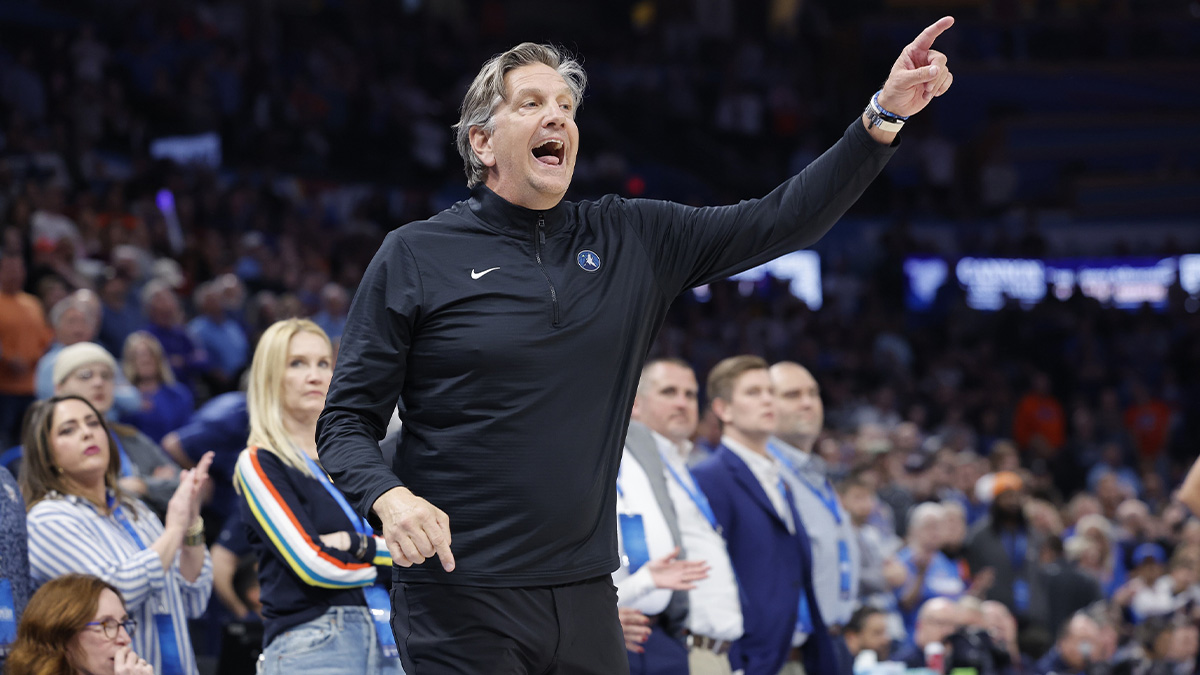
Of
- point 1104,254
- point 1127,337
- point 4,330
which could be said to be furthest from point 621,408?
point 1104,254

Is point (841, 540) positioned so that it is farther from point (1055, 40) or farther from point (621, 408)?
point (1055, 40)

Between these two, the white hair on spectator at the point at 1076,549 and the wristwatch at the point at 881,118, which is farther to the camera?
the white hair on spectator at the point at 1076,549

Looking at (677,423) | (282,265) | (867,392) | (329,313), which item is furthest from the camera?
(867,392)

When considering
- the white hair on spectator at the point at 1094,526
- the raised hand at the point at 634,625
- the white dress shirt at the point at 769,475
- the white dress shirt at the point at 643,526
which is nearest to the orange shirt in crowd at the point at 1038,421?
the white hair on spectator at the point at 1094,526

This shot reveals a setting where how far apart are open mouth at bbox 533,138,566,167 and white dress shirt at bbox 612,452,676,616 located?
79.9 inches

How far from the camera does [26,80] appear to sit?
11680 millimetres

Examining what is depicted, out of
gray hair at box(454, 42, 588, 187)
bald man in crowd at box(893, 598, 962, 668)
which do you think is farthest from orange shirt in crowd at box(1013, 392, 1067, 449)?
gray hair at box(454, 42, 588, 187)

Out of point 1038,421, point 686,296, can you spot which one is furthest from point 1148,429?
point 686,296

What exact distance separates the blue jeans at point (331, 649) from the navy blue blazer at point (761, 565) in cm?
175

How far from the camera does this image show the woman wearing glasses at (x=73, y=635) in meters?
3.60

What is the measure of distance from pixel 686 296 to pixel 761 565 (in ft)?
32.1

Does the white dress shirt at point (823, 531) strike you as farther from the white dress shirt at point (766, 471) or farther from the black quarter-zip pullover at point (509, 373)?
the black quarter-zip pullover at point (509, 373)

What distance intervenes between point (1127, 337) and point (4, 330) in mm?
12803

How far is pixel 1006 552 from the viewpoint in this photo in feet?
30.8
